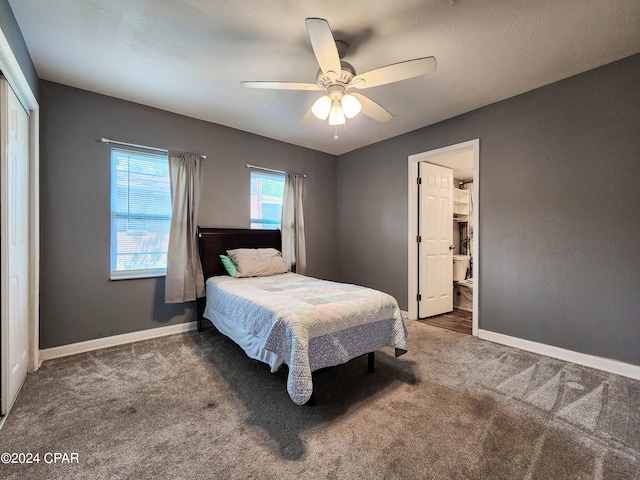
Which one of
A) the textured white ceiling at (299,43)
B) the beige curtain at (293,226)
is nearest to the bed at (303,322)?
the beige curtain at (293,226)

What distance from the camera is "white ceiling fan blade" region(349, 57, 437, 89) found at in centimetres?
168

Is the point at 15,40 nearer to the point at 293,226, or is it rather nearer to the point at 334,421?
the point at 293,226

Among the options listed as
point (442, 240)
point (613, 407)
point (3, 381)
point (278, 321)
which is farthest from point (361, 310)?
point (442, 240)

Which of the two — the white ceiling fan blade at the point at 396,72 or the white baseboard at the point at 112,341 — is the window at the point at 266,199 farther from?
the white ceiling fan blade at the point at 396,72

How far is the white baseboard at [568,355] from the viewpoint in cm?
224

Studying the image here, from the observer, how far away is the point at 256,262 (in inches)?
130

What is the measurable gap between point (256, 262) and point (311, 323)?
1.72 meters

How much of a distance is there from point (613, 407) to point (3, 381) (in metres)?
3.90

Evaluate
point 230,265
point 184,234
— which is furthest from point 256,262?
point 184,234

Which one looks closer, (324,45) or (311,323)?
(324,45)

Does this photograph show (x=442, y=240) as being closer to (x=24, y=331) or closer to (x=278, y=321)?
(x=278, y=321)

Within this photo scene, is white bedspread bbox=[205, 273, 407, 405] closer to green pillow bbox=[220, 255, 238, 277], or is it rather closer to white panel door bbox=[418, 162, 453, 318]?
green pillow bbox=[220, 255, 238, 277]

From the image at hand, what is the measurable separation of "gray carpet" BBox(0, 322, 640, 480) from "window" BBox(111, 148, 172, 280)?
981 mm

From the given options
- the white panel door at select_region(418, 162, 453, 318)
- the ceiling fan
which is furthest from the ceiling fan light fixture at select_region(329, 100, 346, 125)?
the white panel door at select_region(418, 162, 453, 318)
